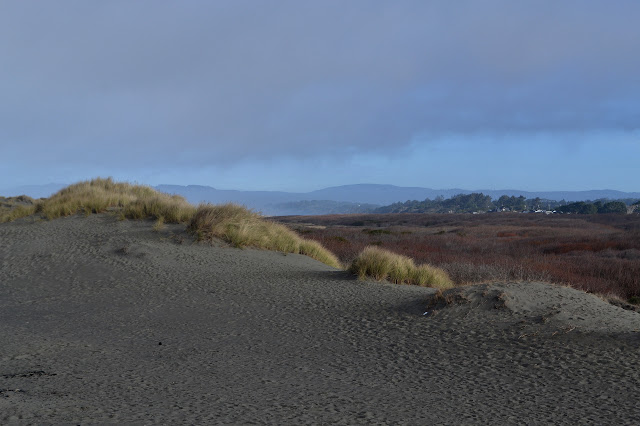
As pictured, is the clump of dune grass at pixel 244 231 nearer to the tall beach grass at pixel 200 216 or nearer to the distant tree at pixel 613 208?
the tall beach grass at pixel 200 216

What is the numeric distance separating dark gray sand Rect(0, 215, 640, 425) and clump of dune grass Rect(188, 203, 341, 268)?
3.16m

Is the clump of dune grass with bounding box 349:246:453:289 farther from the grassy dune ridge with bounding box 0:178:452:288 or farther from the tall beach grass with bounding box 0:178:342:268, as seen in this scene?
the tall beach grass with bounding box 0:178:342:268

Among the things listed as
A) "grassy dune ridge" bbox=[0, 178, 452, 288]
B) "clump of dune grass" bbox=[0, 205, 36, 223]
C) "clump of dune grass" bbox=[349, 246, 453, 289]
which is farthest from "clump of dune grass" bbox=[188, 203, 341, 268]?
"clump of dune grass" bbox=[0, 205, 36, 223]

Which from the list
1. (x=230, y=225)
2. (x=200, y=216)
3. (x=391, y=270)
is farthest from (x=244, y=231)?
(x=391, y=270)

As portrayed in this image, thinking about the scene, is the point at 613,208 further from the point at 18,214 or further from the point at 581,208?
the point at 18,214

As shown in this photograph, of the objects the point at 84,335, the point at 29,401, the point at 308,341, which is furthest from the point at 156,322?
the point at 29,401

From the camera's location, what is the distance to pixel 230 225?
14258 mm

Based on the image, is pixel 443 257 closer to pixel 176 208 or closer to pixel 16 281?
pixel 176 208

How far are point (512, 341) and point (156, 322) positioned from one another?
5.03 meters

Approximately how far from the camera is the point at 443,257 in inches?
776

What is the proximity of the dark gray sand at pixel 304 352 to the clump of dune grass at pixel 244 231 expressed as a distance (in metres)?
3.16

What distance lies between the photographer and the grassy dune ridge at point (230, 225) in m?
11.3

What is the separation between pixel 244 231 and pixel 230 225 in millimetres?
560

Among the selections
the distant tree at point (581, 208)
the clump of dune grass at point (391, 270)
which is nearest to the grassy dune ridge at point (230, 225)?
the clump of dune grass at point (391, 270)
